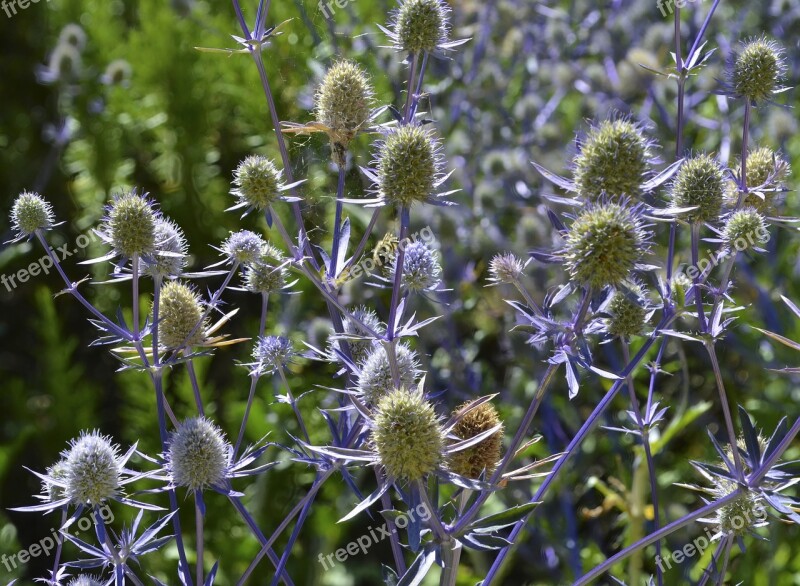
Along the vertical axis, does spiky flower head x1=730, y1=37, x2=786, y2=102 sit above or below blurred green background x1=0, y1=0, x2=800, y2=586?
above

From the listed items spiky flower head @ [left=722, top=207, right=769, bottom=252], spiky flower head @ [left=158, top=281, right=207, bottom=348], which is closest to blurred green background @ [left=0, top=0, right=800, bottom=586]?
spiky flower head @ [left=158, top=281, right=207, bottom=348]

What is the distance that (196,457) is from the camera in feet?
3.96

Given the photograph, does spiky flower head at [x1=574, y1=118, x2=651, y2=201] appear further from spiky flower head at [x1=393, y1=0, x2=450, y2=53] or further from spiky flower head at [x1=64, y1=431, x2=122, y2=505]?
spiky flower head at [x1=64, y1=431, x2=122, y2=505]

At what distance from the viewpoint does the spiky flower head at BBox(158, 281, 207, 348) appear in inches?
54.6

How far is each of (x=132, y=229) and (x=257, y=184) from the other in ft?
0.65

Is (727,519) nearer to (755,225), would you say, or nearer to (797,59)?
(755,225)

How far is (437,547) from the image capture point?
1080 millimetres

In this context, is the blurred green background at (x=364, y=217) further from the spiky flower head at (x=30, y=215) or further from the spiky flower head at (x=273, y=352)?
the spiky flower head at (x=30, y=215)

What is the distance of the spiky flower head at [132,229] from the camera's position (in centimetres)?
126

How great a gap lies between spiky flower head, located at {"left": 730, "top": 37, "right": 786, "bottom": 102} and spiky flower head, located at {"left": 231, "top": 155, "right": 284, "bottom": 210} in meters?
0.80

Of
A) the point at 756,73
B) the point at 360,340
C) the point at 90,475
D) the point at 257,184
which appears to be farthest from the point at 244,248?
the point at 756,73

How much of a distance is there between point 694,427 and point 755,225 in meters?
1.74

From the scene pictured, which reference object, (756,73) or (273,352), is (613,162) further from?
(273,352)

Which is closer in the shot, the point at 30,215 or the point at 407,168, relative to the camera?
the point at 407,168
